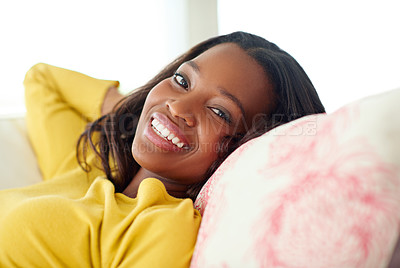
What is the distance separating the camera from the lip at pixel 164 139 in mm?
987

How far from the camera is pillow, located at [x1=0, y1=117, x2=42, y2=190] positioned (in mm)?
1241

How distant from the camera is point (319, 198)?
499mm

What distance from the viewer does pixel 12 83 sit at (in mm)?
2203

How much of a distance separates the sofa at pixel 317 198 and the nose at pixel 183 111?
13.1 inches

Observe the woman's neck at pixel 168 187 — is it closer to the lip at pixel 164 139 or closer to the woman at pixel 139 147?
the woman at pixel 139 147

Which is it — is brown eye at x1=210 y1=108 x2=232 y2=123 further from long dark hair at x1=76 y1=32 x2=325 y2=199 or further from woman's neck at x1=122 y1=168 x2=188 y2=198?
woman's neck at x1=122 y1=168 x2=188 y2=198

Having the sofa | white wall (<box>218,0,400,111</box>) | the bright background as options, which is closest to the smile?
the sofa

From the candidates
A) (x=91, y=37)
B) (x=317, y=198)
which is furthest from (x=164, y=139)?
(x=91, y=37)

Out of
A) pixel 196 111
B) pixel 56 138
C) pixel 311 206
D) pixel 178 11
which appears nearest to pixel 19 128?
pixel 56 138

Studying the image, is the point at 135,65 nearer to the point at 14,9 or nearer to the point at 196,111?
the point at 14,9

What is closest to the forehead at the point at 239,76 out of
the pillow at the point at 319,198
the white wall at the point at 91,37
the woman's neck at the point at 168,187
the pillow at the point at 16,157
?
the woman's neck at the point at 168,187

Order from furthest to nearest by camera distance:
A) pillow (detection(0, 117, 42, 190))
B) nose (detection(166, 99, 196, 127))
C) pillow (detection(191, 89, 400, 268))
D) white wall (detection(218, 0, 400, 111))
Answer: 1. white wall (detection(218, 0, 400, 111))
2. pillow (detection(0, 117, 42, 190))
3. nose (detection(166, 99, 196, 127))
4. pillow (detection(191, 89, 400, 268))

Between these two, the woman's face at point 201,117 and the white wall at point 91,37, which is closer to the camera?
the woman's face at point 201,117

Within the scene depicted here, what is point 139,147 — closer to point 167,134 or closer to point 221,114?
point 167,134
